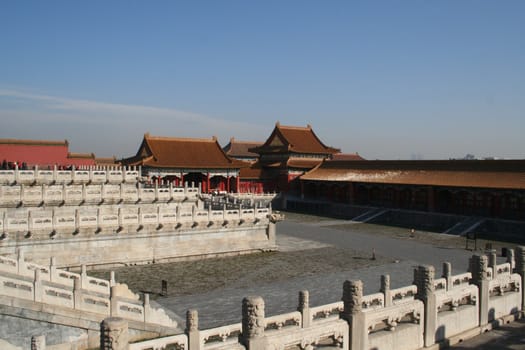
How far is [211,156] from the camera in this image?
50812 mm

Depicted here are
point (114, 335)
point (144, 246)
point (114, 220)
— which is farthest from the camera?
point (144, 246)

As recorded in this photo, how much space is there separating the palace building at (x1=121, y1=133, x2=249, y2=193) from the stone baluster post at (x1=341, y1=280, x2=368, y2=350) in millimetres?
37329

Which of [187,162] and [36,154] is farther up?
[36,154]

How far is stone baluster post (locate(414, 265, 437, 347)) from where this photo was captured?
12.5 meters

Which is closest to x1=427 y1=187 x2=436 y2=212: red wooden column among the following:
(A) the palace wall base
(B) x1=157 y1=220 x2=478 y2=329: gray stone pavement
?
(B) x1=157 y1=220 x2=478 y2=329: gray stone pavement

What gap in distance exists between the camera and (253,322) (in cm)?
932

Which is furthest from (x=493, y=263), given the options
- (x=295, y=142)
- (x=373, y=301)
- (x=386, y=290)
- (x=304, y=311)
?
(x=295, y=142)

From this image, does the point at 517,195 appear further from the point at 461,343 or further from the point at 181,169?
the point at 181,169

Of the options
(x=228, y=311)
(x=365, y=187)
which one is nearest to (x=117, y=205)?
(x=228, y=311)

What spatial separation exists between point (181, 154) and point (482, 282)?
3898 centimetres

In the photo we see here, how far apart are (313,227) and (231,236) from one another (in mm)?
12180

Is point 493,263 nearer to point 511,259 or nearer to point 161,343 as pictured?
point 511,259

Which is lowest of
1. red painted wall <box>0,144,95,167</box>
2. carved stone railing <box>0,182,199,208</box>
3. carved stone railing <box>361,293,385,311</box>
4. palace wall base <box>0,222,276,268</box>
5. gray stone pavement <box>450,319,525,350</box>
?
gray stone pavement <box>450,319,525,350</box>

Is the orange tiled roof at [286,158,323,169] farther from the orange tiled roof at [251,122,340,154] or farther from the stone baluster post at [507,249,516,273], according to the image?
the stone baluster post at [507,249,516,273]
